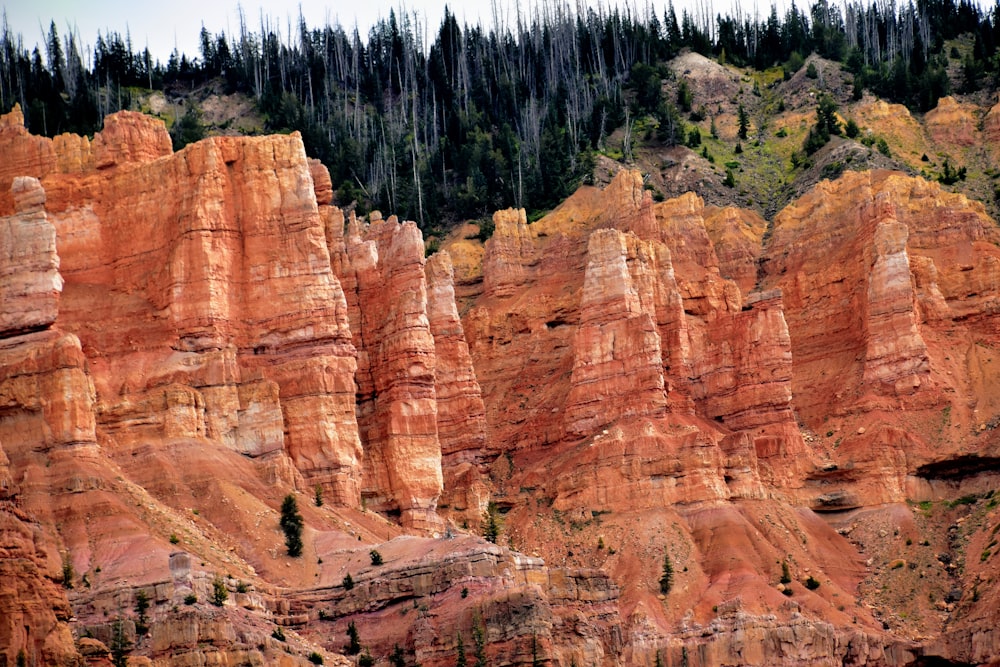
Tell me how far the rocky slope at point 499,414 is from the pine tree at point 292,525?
0.58 m

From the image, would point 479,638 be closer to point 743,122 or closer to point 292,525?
point 292,525

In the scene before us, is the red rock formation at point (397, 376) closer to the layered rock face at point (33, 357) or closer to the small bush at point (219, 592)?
the layered rock face at point (33, 357)

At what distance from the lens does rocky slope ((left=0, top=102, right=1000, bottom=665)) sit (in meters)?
111

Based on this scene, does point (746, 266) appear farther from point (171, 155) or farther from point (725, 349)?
point (171, 155)

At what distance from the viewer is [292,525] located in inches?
4592

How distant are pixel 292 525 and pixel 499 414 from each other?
3871cm

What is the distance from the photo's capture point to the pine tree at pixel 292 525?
A: 115500 mm

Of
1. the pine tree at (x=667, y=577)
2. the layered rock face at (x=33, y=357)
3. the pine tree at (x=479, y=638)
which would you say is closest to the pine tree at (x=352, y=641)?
the pine tree at (x=479, y=638)

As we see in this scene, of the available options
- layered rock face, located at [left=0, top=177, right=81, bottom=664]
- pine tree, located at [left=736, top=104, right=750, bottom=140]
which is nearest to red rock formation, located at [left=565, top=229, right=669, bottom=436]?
pine tree, located at [left=736, top=104, right=750, bottom=140]

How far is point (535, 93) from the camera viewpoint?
194 metres

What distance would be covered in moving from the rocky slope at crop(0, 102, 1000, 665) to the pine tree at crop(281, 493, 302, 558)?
1.90ft

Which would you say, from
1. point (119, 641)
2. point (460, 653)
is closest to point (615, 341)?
point (460, 653)

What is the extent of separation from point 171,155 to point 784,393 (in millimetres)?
42727

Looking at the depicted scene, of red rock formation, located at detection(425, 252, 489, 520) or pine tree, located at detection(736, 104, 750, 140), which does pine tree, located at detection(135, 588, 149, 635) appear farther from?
pine tree, located at detection(736, 104, 750, 140)
